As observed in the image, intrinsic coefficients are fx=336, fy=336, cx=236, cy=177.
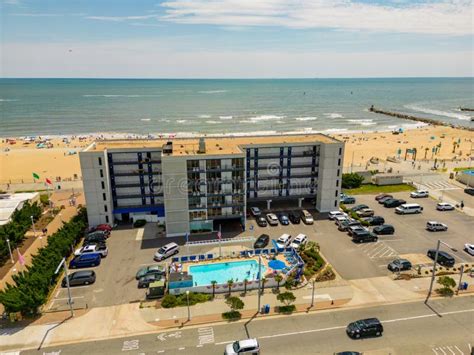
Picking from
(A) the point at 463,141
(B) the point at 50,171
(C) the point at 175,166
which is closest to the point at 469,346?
(C) the point at 175,166

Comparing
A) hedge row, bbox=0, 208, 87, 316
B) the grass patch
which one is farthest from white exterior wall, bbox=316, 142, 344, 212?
hedge row, bbox=0, 208, 87, 316

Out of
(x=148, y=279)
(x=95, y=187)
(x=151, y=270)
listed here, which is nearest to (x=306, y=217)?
(x=151, y=270)

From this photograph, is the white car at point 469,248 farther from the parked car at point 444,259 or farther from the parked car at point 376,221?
the parked car at point 376,221

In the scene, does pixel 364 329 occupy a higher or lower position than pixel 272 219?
lower

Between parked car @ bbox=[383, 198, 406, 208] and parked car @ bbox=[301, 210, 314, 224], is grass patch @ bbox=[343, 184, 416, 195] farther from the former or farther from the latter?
parked car @ bbox=[301, 210, 314, 224]

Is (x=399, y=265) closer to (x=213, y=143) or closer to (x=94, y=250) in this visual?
(x=213, y=143)
